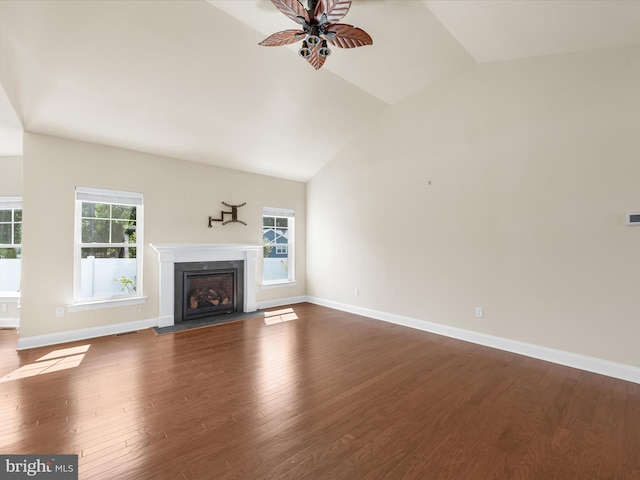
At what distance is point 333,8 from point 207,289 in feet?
14.6

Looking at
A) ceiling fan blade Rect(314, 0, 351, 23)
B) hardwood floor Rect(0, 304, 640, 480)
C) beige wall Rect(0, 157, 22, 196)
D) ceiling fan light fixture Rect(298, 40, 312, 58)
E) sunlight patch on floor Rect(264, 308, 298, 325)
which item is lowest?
hardwood floor Rect(0, 304, 640, 480)

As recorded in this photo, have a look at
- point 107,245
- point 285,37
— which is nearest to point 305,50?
point 285,37

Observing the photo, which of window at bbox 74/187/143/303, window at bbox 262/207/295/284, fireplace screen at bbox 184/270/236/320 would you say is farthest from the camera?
window at bbox 262/207/295/284

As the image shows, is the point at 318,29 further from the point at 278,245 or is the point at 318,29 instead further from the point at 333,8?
the point at 278,245

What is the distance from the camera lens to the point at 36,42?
2754mm

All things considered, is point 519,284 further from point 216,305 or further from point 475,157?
point 216,305

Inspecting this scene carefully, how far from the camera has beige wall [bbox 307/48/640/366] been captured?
299cm

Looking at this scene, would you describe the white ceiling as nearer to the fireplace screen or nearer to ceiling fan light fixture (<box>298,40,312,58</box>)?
ceiling fan light fixture (<box>298,40,312,58</box>)

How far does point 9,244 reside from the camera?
15.2 ft

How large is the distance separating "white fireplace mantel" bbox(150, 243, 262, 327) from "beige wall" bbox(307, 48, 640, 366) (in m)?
2.06

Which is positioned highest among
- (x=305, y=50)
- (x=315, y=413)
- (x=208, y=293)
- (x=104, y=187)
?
(x=305, y=50)

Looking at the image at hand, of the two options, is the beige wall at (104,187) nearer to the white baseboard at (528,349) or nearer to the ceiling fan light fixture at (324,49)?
the white baseboard at (528,349)

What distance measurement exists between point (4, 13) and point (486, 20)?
4256mm

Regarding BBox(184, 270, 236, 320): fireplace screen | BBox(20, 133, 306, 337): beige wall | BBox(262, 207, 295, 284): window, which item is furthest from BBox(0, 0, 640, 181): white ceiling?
BBox(184, 270, 236, 320): fireplace screen
